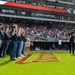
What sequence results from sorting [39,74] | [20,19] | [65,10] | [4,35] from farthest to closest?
1. [65,10]
2. [20,19]
3. [4,35]
4. [39,74]

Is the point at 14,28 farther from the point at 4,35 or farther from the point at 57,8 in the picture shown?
the point at 57,8

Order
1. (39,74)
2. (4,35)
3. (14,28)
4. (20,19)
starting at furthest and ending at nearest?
(20,19)
(4,35)
(14,28)
(39,74)

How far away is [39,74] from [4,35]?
7.20 m

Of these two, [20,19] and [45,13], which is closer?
[20,19]

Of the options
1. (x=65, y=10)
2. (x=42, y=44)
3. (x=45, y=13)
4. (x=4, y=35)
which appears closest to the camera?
(x=4, y=35)

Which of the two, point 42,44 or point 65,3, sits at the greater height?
point 65,3

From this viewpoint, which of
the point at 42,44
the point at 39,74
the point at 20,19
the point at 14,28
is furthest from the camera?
the point at 20,19

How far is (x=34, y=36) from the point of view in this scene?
42500mm

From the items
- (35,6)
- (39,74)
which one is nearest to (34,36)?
(35,6)

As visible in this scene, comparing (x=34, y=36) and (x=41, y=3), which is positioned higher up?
(x=41, y=3)

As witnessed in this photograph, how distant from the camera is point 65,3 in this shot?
68.4 m

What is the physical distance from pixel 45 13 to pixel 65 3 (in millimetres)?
9107

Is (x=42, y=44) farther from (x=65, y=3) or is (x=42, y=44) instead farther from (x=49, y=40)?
(x=65, y=3)

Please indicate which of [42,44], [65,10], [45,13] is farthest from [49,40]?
[65,10]
